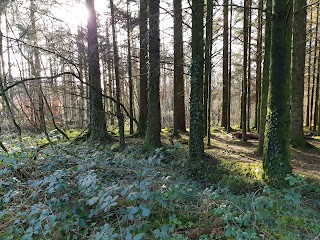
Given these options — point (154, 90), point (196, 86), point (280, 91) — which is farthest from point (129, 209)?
point (154, 90)

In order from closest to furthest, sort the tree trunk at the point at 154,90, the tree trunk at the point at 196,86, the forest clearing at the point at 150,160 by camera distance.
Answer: the forest clearing at the point at 150,160, the tree trunk at the point at 196,86, the tree trunk at the point at 154,90

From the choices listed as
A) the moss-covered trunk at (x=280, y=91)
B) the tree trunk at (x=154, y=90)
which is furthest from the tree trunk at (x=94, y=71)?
the moss-covered trunk at (x=280, y=91)

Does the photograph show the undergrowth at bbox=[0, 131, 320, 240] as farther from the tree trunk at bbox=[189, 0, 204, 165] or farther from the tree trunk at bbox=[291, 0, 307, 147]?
the tree trunk at bbox=[291, 0, 307, 147]

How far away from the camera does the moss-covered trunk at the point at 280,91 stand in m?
4.26

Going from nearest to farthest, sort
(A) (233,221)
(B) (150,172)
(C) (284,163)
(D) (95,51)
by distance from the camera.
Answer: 1. (A) (233,221)
2. (B) (150,172)
3. (C) (284,163)
4. (D) (95,51)

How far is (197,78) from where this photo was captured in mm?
5434

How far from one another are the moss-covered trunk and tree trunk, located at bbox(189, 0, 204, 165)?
5.12 ft

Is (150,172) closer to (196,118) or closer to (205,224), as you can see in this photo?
(205,224)

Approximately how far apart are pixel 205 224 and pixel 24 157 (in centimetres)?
275

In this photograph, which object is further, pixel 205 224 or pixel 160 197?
pixel 205 224

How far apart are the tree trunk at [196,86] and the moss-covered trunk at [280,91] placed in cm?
156

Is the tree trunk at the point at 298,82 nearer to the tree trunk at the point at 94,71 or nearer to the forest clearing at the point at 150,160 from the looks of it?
the forest clearing at the point at 150,160

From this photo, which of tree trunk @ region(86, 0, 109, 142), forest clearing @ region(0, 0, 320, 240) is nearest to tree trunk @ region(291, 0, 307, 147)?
forest clearing @ region(0, 0, 320, 240)

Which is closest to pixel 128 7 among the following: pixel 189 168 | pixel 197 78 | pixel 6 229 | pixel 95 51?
pixel 95 51
